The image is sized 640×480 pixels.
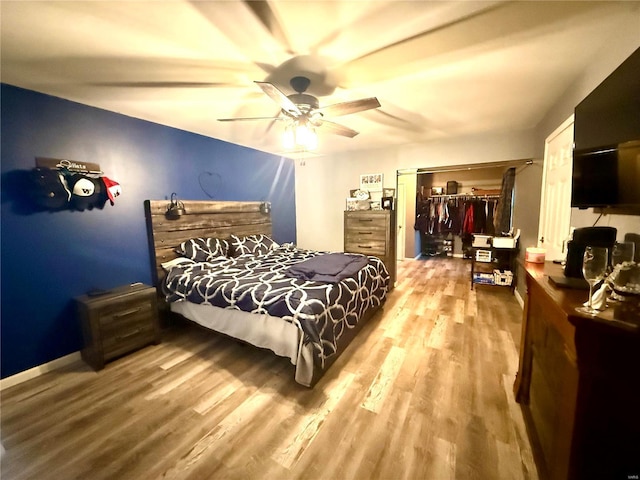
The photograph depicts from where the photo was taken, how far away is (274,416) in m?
1.67

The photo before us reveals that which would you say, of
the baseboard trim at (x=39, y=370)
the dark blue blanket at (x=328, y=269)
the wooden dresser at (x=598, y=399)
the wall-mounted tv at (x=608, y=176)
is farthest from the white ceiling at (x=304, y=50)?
the baseboard trim at (x=39, y=370)

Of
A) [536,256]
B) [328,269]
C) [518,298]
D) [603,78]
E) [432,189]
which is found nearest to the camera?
[603,78]

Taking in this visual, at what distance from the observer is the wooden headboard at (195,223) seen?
2.87 meters

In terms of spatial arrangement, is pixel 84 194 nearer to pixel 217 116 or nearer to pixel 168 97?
pixel 168 97

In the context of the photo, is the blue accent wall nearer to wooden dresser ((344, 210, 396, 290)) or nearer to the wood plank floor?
the wood plank floor

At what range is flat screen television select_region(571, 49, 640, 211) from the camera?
104 centimetres

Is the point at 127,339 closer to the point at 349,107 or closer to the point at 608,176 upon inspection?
the point at 349,107

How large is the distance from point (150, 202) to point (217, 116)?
4.00 ft

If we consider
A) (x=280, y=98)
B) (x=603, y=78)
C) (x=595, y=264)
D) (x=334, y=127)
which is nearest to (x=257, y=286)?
(x=280, y=98)

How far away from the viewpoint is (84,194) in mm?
2230

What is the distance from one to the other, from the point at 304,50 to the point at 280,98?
31 cm

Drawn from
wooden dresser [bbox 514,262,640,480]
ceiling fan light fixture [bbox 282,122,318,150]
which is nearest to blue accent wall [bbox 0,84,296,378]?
ceiling fan light fixture [bbox 282,122,318,150]

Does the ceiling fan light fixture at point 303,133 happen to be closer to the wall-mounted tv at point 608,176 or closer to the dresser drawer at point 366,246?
the wall-mounted tv at point 608,176

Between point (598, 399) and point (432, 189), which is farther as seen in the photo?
point (432, 189)
